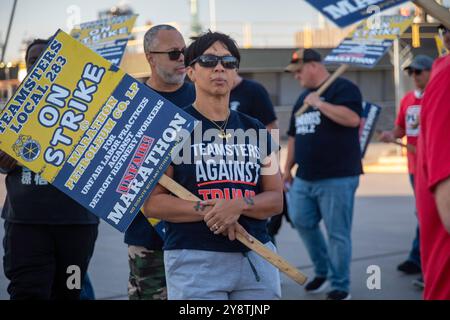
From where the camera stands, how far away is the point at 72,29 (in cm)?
638

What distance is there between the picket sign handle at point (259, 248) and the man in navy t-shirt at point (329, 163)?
325 cm

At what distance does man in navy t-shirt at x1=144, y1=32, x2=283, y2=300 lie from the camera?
12.3ft

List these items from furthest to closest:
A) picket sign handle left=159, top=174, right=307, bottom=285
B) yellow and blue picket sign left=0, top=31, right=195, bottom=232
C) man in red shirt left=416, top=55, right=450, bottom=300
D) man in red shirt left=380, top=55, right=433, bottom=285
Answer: man in red shirt left=380, top=55, right=433, bottom=285, yellow and blue picket sign left=0, top=31, right=195, bottom=232, picket sign handle left=159, top=174, right=307, bottom=285, man in red shirt left=416, top=55, right=450, bottom=300

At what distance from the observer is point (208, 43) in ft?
13.0

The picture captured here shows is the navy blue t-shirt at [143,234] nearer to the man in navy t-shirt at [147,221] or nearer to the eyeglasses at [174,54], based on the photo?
the man in navy t-shirt at [147,221]

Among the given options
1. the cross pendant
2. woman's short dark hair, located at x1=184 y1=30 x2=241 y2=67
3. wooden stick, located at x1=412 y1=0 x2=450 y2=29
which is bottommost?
the cross pendant

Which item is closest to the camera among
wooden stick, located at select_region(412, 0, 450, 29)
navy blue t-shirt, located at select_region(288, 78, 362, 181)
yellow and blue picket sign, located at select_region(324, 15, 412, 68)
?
wooden stick, located at select_region(412, 0, 450, 29)

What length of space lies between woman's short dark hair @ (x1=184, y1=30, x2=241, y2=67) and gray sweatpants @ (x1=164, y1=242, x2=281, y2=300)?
89cm

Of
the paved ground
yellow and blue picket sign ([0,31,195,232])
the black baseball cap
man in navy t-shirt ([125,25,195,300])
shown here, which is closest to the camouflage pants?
man in navy t-shirt ([125,25,195,300])

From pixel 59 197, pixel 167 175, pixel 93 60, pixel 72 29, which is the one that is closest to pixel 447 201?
pixel 167 175

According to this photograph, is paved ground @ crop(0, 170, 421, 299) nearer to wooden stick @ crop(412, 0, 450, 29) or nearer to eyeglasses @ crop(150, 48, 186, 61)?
eyeglasses @ crop(150, 48, 186, 61)

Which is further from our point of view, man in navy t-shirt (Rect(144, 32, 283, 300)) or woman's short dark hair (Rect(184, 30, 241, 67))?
woman's short dark hair (Rect(184, 30, 241, 67))

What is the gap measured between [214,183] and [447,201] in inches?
60.8

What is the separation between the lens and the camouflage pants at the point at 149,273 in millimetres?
4773
